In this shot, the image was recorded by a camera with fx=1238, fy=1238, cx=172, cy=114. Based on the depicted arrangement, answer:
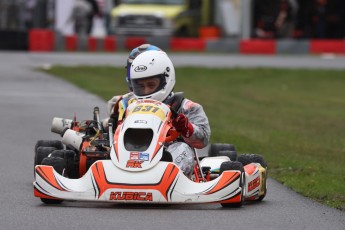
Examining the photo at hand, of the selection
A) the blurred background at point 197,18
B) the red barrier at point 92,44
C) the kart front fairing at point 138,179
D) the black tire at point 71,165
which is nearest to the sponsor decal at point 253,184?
the kart front fairing at point 138,179

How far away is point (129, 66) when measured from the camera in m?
9.50

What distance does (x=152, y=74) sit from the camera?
9336mm

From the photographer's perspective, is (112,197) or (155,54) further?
(155,54)

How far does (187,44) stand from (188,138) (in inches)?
A: 977

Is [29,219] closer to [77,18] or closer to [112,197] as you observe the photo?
[112,197]

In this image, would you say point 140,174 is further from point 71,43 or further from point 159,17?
point 159,17

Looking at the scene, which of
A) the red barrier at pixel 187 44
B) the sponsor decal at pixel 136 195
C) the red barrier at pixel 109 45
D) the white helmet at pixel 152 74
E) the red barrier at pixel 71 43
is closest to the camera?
the sponsor decal at pixel 136 195

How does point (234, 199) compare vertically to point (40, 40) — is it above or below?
above

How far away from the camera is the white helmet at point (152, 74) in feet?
30.6

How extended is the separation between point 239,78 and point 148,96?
15.6 metres

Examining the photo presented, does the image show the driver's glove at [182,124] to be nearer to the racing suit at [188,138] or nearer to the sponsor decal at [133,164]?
the racing suit at [188,138]

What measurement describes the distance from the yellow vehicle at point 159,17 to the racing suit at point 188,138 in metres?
25.7

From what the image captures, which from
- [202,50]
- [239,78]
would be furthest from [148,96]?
[202,50]

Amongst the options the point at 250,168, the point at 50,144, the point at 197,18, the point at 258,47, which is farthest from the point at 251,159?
the point at 197,18
